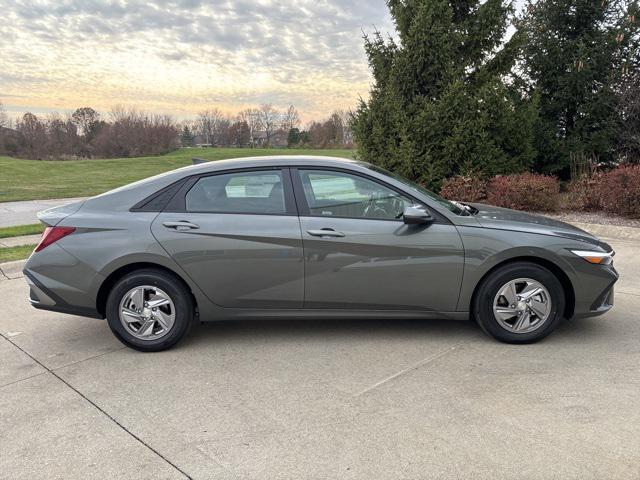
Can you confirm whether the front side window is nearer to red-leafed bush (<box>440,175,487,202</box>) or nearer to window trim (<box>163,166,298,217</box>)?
window trim (<box>163,166,298,217</box>)

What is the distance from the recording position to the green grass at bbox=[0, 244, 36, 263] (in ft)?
21.9

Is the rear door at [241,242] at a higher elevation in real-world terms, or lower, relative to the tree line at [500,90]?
lower

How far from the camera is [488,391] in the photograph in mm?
3174

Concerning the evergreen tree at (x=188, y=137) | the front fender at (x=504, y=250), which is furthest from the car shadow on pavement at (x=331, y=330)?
the evergreen tree at (x=188, y=137)

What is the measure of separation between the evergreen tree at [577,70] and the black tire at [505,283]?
29.2 feet

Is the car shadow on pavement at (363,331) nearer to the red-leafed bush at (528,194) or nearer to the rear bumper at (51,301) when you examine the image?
the rear bumper at (51,301)

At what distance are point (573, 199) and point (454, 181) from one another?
7.26 feet

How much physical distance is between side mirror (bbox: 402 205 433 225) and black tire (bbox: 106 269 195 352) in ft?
6.04

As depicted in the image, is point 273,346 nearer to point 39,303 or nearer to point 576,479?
point 39,303

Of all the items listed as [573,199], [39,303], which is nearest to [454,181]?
[573,199]

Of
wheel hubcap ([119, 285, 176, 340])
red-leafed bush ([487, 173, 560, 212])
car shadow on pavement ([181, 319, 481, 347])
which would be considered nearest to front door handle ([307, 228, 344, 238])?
car shadow on pavement ([181, 319, 481, 347])

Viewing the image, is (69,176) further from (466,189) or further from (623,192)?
(623,192)

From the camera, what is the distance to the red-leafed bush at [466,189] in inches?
375

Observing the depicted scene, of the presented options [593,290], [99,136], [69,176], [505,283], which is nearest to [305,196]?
[505,283]
